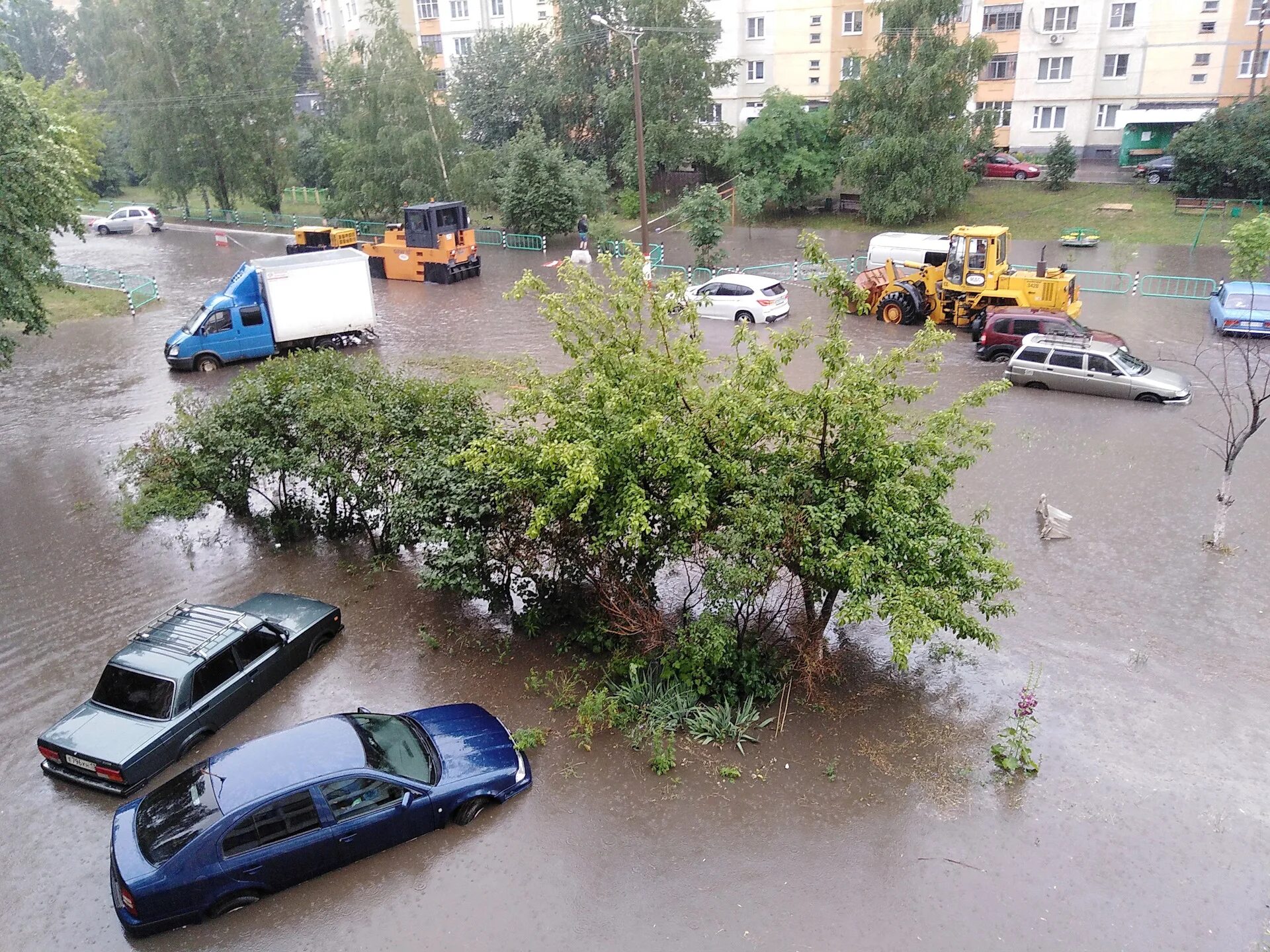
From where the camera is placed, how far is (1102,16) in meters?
40.2

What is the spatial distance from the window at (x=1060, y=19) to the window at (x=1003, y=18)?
115 cm

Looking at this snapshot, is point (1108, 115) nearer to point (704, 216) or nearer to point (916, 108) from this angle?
point (916, 108)

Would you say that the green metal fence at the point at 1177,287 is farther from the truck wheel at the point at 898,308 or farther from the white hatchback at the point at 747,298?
the white hatchback at the point at 747,298

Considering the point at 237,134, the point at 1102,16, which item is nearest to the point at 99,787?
the point at 237,134

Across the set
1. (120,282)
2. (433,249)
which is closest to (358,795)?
(433,249)

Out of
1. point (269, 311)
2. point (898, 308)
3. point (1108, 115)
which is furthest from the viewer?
point (1108, 115)

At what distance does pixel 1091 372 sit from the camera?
61.0 ft

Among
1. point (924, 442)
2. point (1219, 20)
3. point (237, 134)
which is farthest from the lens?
point (237, 134)

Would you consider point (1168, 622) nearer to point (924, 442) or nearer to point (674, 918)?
point (924, 442)

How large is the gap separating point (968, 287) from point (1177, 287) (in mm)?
8260

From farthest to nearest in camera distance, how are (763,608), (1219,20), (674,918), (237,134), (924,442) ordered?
(237,134)
(1219,20)
(763,608)
(924,442)
(674,918)

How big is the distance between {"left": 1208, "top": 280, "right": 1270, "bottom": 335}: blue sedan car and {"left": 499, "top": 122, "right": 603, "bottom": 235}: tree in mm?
21955

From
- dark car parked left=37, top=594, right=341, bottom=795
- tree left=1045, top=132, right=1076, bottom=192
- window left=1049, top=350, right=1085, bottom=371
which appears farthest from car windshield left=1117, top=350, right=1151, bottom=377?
tree left=1045, top=132, right=1076, bottom=192

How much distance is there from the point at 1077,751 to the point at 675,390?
216 inches
